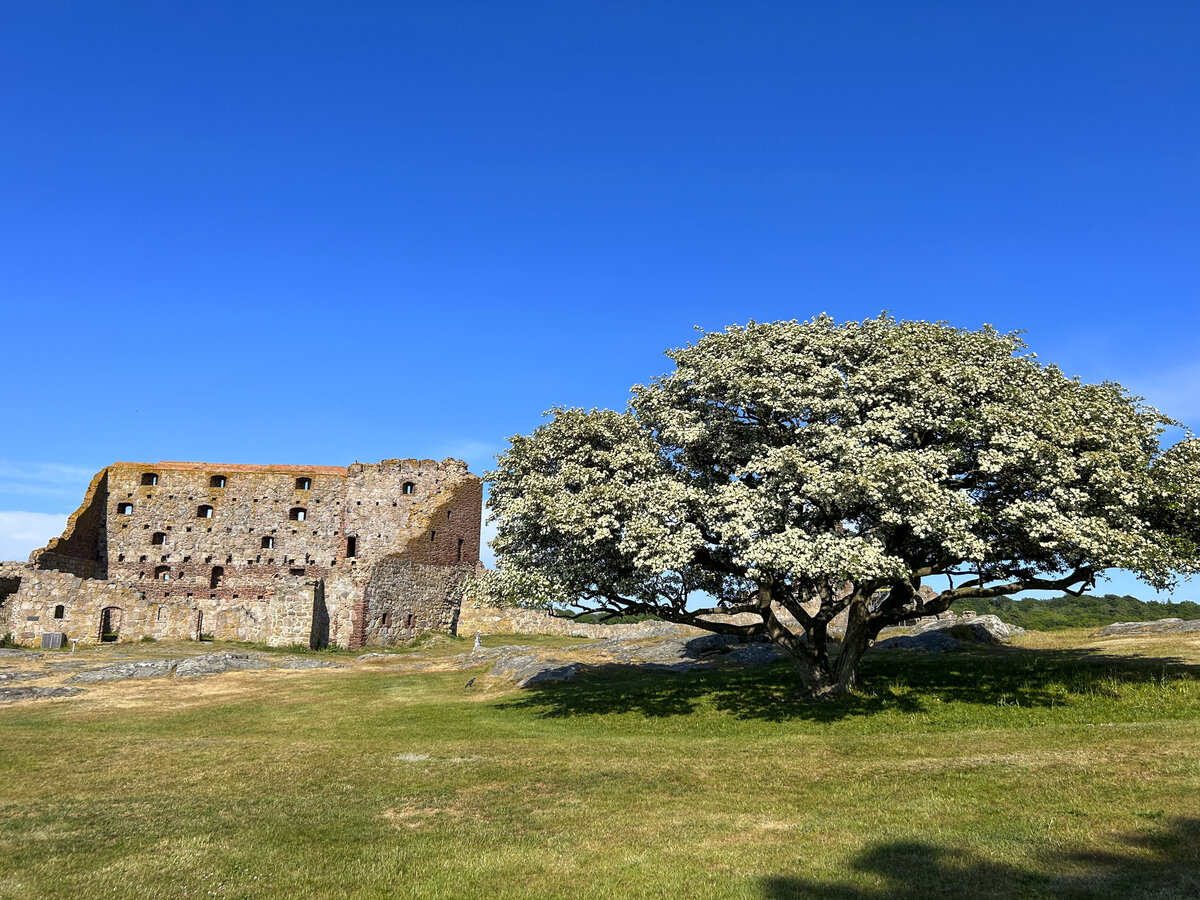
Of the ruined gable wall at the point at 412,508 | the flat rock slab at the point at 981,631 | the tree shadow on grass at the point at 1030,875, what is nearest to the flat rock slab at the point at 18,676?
the ruined gable wall at the point at 412,508

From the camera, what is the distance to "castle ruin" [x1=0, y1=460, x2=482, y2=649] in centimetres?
5297

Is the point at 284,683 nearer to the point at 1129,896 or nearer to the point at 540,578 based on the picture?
the point at 540,578

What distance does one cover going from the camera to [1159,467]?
19.9 m

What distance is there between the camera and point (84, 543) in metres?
55.1

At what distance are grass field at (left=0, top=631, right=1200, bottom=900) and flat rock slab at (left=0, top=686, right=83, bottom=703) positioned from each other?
3.88 m

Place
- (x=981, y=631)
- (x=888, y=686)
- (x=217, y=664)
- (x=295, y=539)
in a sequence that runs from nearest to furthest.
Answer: (x=888, y=686) < (x=981, y=631) < (x=217, y=664) < (x=295, y=539)

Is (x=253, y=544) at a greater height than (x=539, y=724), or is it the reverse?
(x=253, y=544)

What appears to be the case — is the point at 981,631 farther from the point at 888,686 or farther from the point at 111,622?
the point at 111,622

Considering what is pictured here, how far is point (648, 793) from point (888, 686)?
12220mm

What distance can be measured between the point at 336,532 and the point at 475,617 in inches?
491

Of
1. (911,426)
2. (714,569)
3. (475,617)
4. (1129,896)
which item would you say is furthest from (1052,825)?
(475,617)

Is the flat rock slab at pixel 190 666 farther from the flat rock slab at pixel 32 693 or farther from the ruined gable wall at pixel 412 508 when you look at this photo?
the ruined gable wall at pixel 412 508

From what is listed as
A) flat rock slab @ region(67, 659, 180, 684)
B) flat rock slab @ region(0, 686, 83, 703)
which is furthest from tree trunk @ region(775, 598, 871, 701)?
flat rock slab @ region(67, 659, 180, 684)

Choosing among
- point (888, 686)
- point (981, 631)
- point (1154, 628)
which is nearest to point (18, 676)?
point (888, 686)
